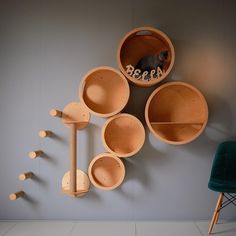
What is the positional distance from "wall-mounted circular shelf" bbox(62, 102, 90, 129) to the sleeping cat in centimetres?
57

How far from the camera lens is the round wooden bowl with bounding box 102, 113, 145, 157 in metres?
2.12

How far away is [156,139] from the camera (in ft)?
7.27

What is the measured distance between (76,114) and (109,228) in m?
0.95

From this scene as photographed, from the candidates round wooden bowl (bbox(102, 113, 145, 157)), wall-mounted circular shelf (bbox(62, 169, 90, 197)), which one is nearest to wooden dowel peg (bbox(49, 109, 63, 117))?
round wooden bowl (bbox(102, 113, 145, 157))

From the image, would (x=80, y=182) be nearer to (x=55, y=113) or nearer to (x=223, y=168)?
(x=55, y=113)

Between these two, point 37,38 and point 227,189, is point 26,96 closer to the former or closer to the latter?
point 37,38

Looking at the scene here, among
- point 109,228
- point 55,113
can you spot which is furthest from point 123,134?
point 109,228

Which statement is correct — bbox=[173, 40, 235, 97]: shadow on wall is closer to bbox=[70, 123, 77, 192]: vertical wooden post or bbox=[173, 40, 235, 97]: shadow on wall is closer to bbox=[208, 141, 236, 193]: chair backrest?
bbox=[208, 141, 236, 193]: chair backrest

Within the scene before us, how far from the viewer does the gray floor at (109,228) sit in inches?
78.7

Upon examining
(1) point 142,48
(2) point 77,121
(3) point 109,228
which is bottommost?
(3) point 109,228

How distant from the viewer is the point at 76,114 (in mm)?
2211

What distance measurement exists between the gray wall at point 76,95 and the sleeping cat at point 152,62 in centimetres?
17

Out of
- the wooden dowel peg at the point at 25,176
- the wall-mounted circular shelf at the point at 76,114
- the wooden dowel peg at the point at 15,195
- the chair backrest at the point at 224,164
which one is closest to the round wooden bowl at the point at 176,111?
the chair backrest at the point at 224,164

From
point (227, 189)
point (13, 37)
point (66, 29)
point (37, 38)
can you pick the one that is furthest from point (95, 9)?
point (227, 189)
